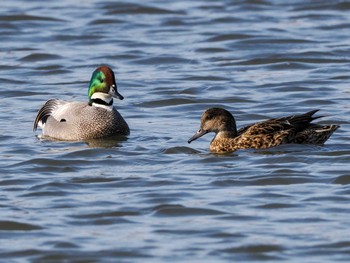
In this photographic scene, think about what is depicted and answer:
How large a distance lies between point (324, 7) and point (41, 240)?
44.5 feet

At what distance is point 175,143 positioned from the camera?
45.1ft

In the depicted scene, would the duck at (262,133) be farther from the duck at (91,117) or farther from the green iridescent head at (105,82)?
the green iridescent head at (105,82)

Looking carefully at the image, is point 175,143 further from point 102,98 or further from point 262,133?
point 102,98

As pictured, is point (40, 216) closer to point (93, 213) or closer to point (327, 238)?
point (93, 213)

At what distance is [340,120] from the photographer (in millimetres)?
14938

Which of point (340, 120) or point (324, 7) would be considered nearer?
point (340, 120)

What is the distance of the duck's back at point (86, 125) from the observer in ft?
47.2

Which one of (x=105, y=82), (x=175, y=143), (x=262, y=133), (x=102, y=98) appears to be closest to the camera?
(x=262, y=133)

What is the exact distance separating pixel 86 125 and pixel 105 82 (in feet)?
1.79

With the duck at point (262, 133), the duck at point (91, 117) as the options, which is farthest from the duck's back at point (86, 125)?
the duck at point (262, 133)

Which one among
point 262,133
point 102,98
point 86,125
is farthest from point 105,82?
point 262,133

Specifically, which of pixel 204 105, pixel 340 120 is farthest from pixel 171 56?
pixel 340 120

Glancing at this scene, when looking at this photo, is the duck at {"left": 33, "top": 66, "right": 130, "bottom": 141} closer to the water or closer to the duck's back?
the duck's back

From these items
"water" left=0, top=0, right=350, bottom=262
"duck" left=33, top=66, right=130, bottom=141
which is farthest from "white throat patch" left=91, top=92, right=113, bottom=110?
"water" left=0, top=0, right=350, bottom=262
